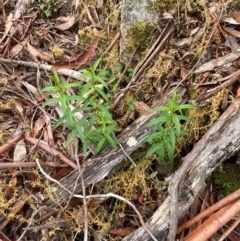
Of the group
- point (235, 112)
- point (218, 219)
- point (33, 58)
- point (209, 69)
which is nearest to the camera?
point (218, 219)

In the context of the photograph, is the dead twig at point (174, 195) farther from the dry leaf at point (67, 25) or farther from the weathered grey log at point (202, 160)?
the dry leaf at point (67, 25)

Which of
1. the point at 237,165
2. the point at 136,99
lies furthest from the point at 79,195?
the point at 237,165

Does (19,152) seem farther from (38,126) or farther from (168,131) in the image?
(168,131)

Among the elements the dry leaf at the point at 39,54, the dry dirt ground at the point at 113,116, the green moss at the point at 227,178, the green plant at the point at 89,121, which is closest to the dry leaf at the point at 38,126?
the dry dirt ground at the point at 113,116

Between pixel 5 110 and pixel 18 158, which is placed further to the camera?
pixel 5 110

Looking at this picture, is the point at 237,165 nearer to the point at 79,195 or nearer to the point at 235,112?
the point at 235,112
